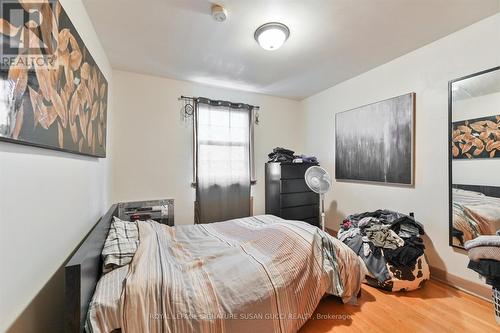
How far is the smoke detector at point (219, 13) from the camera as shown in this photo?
5.26 feet

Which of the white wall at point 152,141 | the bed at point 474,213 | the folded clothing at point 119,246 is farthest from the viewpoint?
the white wall at point 152,141

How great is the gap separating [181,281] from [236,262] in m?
0.37

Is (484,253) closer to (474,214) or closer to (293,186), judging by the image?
(474,214)

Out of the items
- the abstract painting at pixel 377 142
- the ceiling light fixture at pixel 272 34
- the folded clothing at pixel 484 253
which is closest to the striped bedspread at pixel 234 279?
the folded clothing at pixel 484 253

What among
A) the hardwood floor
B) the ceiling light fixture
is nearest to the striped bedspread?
the hardwood floor

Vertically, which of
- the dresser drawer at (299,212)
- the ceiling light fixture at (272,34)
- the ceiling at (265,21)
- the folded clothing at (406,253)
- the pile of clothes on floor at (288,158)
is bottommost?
the folded clothing at (406,253)

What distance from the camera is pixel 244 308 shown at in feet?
3.85

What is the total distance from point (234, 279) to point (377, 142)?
7.99ft

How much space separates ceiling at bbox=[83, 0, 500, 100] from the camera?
1626 mm

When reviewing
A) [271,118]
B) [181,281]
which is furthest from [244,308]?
[271,118]

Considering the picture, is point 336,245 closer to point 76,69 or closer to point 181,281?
point 181,281

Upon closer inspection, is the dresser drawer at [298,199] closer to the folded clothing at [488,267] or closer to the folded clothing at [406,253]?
the folded clothing at [406,253]

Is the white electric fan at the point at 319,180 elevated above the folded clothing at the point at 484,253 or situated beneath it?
elevated above

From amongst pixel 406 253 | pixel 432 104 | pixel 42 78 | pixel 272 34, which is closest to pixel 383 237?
pixel 406 253
